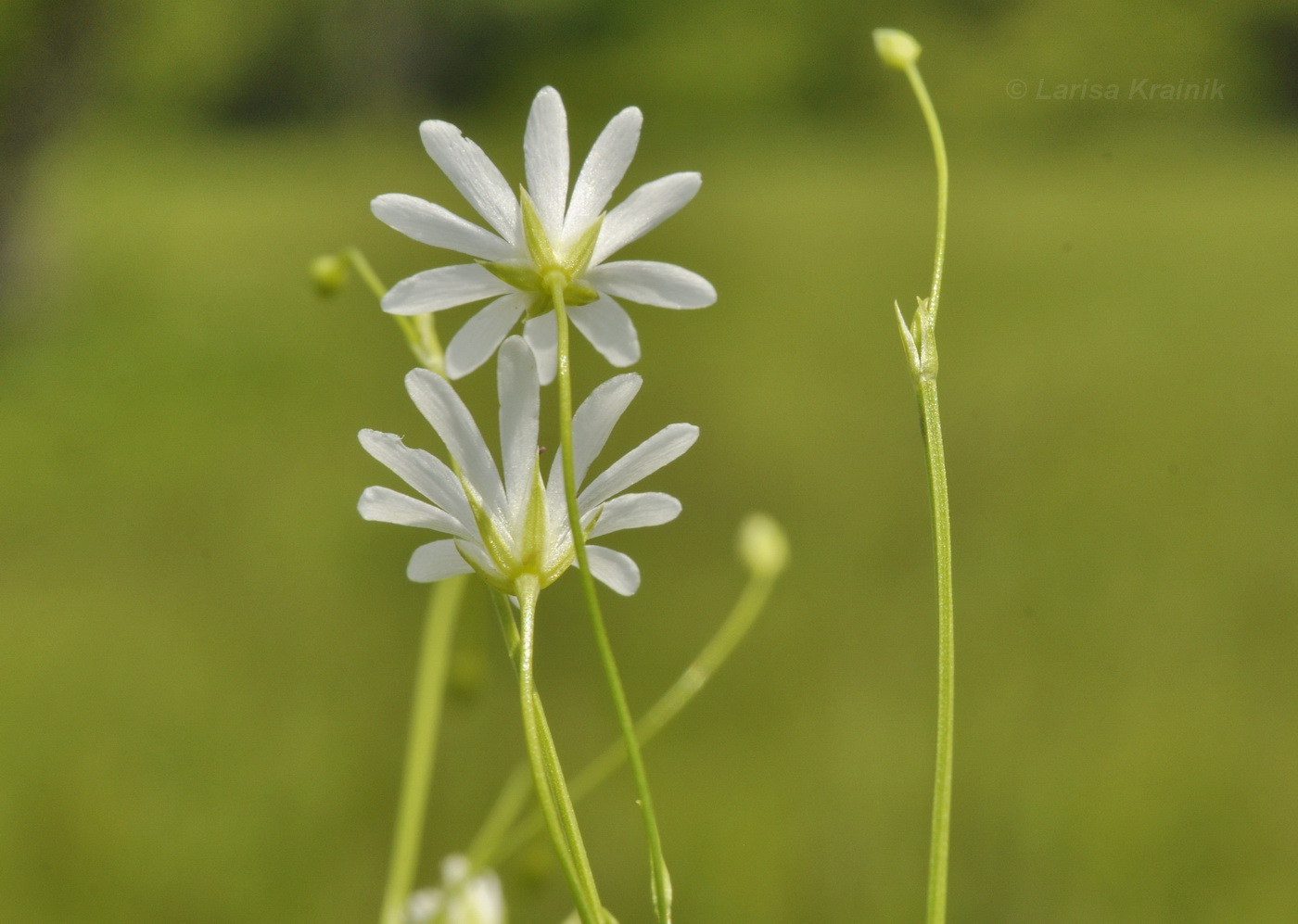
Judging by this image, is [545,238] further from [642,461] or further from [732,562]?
[732,562]

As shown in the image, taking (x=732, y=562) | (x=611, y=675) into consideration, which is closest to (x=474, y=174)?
(x=611, y=675)

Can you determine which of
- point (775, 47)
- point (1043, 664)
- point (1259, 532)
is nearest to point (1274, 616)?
point (1259, 532)

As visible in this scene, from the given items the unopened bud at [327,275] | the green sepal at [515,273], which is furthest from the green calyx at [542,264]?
the unopened bud at [327,275]

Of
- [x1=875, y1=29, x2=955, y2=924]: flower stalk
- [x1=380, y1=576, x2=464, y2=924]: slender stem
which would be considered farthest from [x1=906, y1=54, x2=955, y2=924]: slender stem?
[x1=380, y1=576, x2=464, y2=924]: slender stem

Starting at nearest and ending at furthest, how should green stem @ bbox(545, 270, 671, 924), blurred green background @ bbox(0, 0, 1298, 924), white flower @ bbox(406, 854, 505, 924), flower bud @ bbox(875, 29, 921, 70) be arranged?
green stem @ bbox(545, 270, 671, 924) → flower bud @ bbox(875, 29, 921, 70) → white flower @ bbox(406, 854, 505, 924) → blurred green background @ bbox(0, 0, 1298, 924)

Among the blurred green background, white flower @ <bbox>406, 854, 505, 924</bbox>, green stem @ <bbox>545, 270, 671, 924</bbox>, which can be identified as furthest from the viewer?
the blurred green background

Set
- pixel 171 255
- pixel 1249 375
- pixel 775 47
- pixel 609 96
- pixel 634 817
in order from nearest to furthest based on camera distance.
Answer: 1. pixel 634 817
2. pixel 1249 375
3. pixel 171 255
4. pixel 609 96
5. pixel 775 47

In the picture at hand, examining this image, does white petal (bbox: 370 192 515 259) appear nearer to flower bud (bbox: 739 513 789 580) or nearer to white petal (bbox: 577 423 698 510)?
white petal (bbox: 577 423 698 510)

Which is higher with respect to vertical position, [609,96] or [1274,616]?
[609,96]

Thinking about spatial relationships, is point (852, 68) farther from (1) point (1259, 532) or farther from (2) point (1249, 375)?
(1) point (1259, 532)
